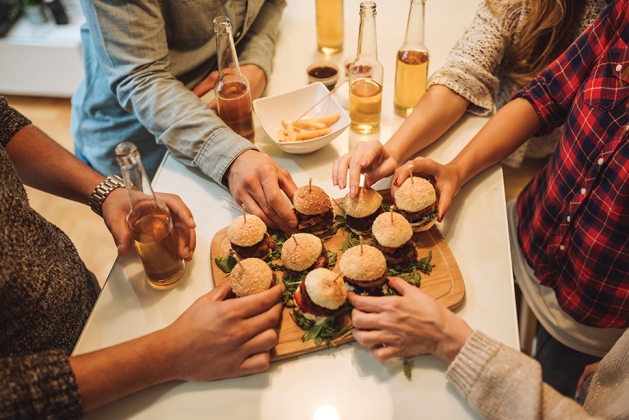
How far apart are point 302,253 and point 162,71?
0.84 metres

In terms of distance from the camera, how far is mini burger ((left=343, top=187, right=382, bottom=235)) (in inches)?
52.2

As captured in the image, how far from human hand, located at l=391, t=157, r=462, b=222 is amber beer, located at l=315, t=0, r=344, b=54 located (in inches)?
34.7

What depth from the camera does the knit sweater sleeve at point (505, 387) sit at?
0.97 m

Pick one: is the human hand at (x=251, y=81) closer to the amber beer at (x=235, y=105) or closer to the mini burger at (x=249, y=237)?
the amber beer at (x=235, y=105)

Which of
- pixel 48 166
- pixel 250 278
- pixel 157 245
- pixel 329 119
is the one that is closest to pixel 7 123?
pixel 48 166

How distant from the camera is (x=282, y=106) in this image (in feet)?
5.62

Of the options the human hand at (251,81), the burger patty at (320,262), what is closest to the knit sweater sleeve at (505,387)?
the burger patty at (320,262)

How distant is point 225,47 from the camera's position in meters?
1.54

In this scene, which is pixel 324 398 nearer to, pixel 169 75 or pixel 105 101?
pixel 169 75

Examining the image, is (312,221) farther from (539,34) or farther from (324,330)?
(539,34)

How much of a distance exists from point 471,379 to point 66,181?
3.88 ft

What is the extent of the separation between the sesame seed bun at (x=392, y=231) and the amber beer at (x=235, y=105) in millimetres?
631

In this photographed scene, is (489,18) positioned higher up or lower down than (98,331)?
higher up

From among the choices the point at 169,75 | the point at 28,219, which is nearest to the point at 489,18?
the point at 169,75
